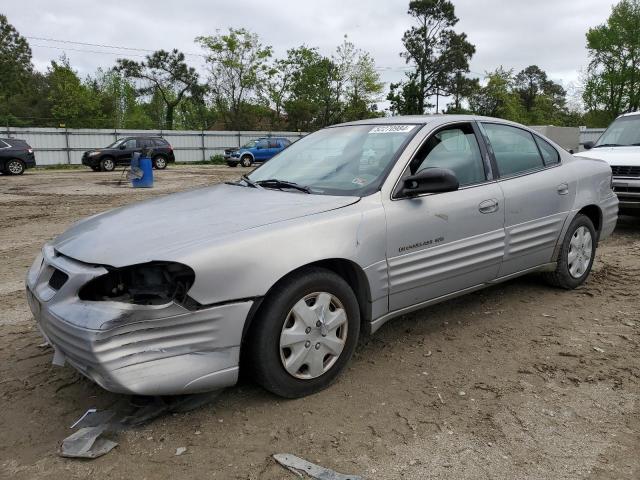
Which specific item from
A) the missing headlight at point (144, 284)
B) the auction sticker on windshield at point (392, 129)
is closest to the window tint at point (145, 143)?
the auction sticker on windshield at point (392, 129)

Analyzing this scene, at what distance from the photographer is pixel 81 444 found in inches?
93.3

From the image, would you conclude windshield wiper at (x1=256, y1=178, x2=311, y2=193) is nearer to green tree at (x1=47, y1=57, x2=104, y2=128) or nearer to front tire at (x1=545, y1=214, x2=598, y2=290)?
front tire at (x1=545, y1=214, x2=598, y2=290)

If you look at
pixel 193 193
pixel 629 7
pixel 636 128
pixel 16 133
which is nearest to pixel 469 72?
pixel 629 7

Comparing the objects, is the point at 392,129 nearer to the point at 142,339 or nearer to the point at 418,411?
the point at 418,411

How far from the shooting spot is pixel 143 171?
15.0 m

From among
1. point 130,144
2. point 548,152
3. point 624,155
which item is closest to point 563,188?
point 548,152

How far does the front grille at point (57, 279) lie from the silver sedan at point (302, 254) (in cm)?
1

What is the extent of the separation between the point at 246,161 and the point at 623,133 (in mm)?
21890

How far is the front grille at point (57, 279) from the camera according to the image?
8.30 ft

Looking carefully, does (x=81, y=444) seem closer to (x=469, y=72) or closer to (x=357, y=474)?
(x=357, y=474)

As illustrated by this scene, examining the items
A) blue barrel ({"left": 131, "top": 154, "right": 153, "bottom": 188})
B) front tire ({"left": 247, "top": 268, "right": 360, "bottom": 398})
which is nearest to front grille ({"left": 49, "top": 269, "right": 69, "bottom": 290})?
front tire ({"left": 247, "top": 268, "right": 360, "bottom": 398})

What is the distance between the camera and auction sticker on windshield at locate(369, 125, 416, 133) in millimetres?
3576

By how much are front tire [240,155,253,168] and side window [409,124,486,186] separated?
2477 centimetres

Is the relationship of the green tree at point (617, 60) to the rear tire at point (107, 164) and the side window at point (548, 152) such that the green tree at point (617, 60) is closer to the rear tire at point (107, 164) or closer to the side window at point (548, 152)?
the rear tire at point (107, 164)
